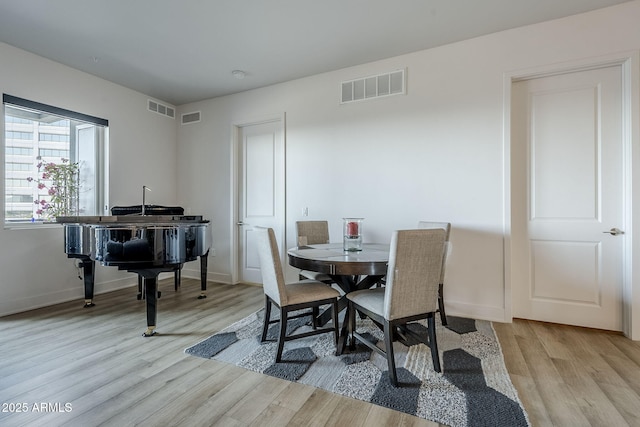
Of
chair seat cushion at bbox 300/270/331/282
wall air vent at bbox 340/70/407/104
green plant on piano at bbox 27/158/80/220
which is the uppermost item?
wall air vent at bbox 340/70/407/104

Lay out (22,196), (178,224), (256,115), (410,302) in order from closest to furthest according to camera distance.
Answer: (410,302) < (178,224) < (22,196) < (256,115)

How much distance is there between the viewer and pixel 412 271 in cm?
174

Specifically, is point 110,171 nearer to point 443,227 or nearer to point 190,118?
point 190,118

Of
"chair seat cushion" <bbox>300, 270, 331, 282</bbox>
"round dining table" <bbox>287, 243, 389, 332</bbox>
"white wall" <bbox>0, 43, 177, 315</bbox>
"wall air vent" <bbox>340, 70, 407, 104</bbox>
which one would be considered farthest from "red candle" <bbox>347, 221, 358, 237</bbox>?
"white wall" <bbox>0, 43, 177, 315</bbox>

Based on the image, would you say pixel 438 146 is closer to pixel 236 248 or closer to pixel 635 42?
pixel 635 42

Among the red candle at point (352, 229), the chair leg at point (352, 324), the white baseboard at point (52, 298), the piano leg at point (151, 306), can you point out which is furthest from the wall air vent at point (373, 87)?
the white baseboard at point (52, 298)

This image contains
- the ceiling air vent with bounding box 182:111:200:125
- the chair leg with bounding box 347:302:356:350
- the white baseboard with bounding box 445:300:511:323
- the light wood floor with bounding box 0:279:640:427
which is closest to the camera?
the light wood floor with bounding box 0:279:640:427

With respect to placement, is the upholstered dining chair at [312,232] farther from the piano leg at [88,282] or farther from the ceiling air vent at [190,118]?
the ceiling air vent at [190,118]

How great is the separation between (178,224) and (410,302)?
202 cm

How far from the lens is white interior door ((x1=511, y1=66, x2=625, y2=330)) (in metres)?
2.52

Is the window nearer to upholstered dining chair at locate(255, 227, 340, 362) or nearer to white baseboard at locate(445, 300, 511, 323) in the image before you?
upholstered dining chair at locate(255, 227, 340, 362)

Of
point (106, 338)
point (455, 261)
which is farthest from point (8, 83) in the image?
point (455, 261)

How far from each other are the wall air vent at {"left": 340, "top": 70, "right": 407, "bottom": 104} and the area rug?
2.47 metres

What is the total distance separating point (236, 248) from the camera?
14.0 ft
